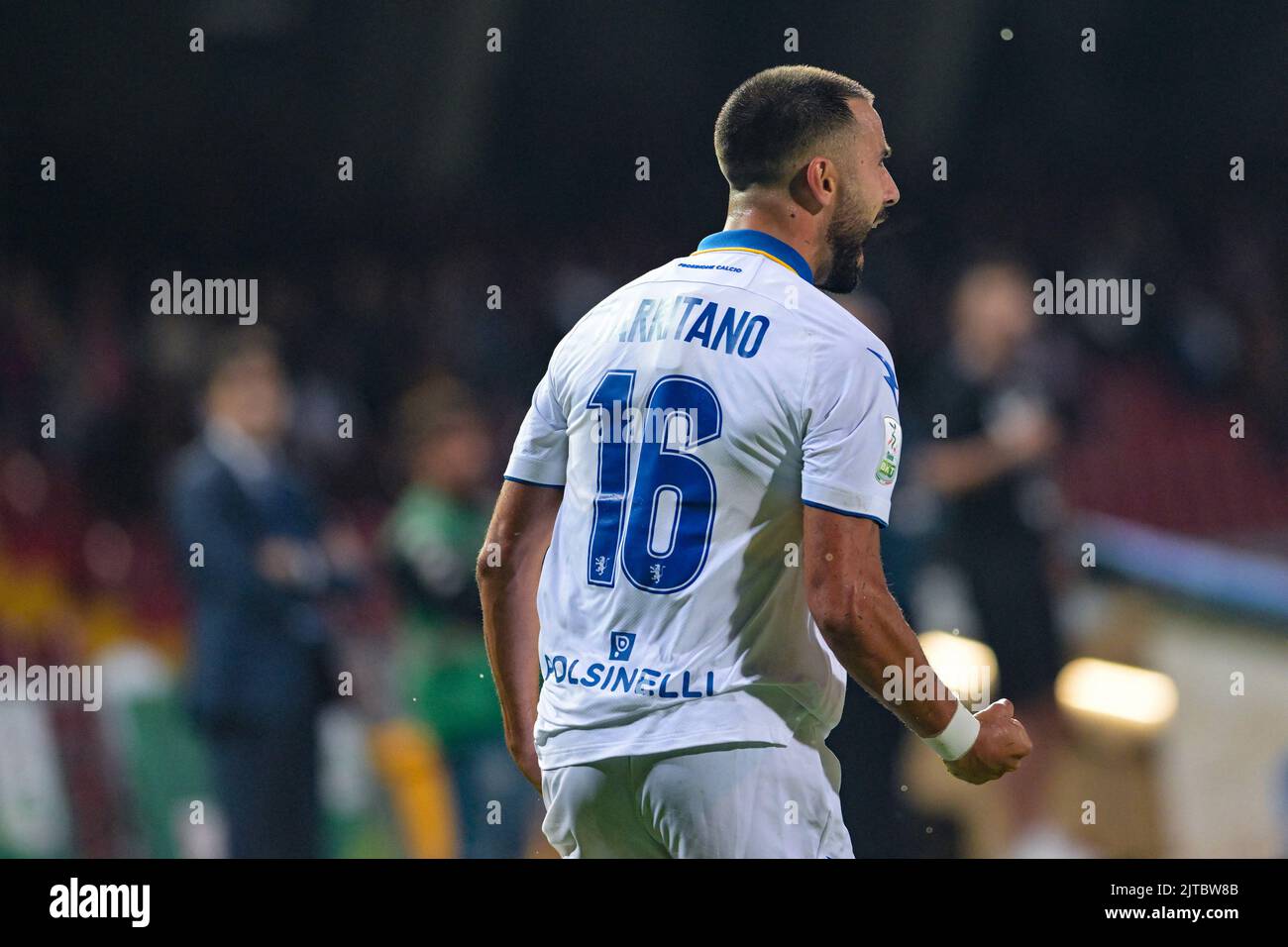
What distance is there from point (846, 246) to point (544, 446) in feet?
1.91

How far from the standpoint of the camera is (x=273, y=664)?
4.78 m

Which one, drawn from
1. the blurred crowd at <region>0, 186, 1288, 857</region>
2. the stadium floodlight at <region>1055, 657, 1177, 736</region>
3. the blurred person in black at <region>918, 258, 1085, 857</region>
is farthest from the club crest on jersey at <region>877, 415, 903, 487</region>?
the stadium floodlight at <region>1055, 657, 1177, 736</region>

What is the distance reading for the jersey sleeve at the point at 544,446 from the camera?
8.38 feet

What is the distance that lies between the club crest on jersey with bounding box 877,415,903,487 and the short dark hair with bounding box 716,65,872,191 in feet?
1.42

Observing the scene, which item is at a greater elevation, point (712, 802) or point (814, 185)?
point (814, 185)

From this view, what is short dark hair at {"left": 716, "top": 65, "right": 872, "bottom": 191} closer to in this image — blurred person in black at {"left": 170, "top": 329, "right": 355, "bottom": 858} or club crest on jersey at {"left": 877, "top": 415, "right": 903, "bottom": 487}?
club crest on jersey at {"left": 877, "top": 415, "right": 903, "bottom": 487}

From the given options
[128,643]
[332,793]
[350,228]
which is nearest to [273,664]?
[332,793]

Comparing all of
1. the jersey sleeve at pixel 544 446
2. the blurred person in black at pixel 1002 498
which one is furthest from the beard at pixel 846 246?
the blurred person in black at pixel 1002 498

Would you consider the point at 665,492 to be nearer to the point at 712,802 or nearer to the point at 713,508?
the point at 713,508

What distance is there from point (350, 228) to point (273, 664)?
16.2 feet

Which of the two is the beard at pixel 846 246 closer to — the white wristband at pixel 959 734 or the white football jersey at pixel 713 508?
the white football jersey at pixel 713 508

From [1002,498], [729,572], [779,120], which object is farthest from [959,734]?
[1002,498]

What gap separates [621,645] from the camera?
7.72ft
